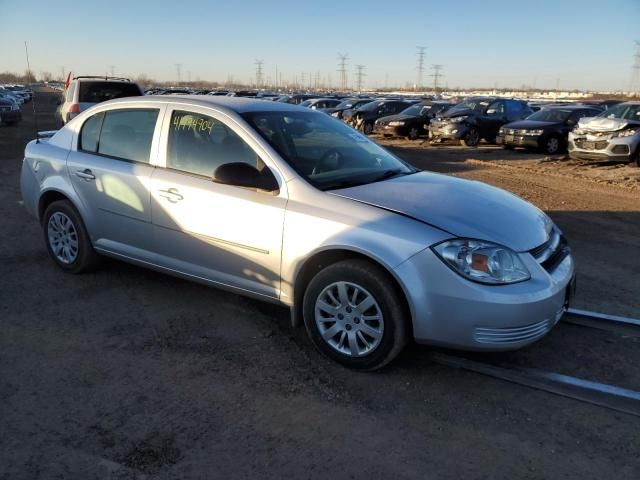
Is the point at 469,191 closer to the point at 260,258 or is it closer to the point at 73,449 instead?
the point at 260,258

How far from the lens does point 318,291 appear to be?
145 inches

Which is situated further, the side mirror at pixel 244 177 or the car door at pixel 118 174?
the car door at pixel 118 174

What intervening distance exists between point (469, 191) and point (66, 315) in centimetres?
325

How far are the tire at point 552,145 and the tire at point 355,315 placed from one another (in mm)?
14535

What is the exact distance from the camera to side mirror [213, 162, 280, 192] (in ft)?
12.6

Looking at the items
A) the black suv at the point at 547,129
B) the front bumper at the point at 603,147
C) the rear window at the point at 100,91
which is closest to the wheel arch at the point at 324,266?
the front bumper at the point at 603,147

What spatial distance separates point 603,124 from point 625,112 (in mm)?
797

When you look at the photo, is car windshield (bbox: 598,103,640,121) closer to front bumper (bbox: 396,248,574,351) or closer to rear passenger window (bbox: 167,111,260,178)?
front bumper (bbox: 396,248,574,351)

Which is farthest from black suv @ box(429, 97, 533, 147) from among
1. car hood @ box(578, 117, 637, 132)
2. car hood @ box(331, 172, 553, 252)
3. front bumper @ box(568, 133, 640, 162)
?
car hood @ box(331, 172, 553, 252)

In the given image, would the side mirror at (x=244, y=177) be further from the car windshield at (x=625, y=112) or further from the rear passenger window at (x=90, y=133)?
the car windshield at (x=625, y=112)

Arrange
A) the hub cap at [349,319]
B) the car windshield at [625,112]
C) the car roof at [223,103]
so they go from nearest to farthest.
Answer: the hub cap at [349,319], the car roof at [223,103], the car windshield at [625,112]

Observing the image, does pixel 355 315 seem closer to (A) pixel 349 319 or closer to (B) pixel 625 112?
(A) pixel 349 319

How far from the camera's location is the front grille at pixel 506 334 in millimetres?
3277

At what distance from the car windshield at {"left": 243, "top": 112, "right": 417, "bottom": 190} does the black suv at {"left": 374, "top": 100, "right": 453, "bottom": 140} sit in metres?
17.5
